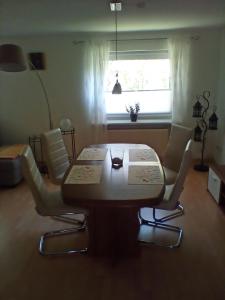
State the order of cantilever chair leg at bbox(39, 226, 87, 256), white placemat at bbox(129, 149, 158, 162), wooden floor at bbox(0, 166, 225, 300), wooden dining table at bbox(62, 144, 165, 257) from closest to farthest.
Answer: wooden dining table at bbox(62, 144, 165, 257) < wooden floor at bbox(0, 166, 225, 300) < cantilever chair leg at bbox(39, 226, 87, 256) < white placemat at bbox(129, 149, 158, 162)

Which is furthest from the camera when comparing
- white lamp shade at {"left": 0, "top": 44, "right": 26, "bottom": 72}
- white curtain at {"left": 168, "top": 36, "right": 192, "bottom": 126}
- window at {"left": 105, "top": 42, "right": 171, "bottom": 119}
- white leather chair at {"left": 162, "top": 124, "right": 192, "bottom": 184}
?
window at {"left": 105, "top": 42, "right": 171, "bottom": 119}

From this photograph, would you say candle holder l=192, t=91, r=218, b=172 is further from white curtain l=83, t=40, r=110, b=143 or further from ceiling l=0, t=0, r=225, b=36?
white curtain l=83, t=40, r=110, b=143

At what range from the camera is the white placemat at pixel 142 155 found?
2.73 metres

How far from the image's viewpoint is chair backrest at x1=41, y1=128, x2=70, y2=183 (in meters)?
2.93

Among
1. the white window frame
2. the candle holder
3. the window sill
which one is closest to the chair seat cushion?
the candle holder

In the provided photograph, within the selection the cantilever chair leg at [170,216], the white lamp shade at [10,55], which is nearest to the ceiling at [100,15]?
the white lamp shade at [10,55]

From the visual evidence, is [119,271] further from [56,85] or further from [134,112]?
[56,85]

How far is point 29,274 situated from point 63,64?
3.59 meters

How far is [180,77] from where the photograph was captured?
4.52 m

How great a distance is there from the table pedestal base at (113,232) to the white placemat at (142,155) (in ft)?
2.14

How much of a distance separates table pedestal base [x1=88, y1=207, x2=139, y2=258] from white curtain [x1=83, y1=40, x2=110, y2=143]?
8.65 ft

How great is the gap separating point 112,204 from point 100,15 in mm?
2568

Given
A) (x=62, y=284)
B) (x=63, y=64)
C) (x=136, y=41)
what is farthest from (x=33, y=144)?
(x=62, y=284)

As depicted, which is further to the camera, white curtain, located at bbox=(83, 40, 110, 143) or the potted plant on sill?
the potted plant on sill
